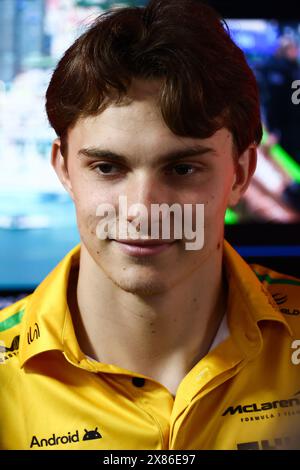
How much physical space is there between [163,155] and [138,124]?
2.7 inches

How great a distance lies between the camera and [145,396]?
1514 millimetres

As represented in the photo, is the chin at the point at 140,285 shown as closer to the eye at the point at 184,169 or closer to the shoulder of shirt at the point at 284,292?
the eye at the point at 184,169

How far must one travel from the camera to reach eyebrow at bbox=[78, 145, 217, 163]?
4.62ft

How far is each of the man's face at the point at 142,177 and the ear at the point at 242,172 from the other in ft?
0.28

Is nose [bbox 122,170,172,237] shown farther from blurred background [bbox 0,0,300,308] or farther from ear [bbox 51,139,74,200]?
blurred background [bbox 0,0,300,308]

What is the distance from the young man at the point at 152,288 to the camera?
1419mm

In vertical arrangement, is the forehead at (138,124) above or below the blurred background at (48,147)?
below

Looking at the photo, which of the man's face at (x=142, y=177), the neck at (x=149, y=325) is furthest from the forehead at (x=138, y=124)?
the neck at (x=149, y=325)

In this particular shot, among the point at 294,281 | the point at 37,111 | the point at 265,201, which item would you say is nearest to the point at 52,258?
the point at 37,111

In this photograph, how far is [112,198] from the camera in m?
1.43

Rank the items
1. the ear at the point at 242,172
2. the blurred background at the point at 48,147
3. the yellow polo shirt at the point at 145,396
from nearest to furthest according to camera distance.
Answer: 1. the yellow polo shirt at the point at 145,396
2. the ear at the point at 242,172
3. the blurred background at the point at 48,147

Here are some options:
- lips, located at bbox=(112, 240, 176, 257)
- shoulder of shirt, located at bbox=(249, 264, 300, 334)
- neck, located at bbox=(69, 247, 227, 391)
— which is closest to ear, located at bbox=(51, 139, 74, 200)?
neck, located at bbox=(69, 247, 227, 391)

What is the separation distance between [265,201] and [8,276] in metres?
0.92

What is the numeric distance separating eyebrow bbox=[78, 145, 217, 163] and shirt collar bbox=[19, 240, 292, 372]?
12.2 inches
